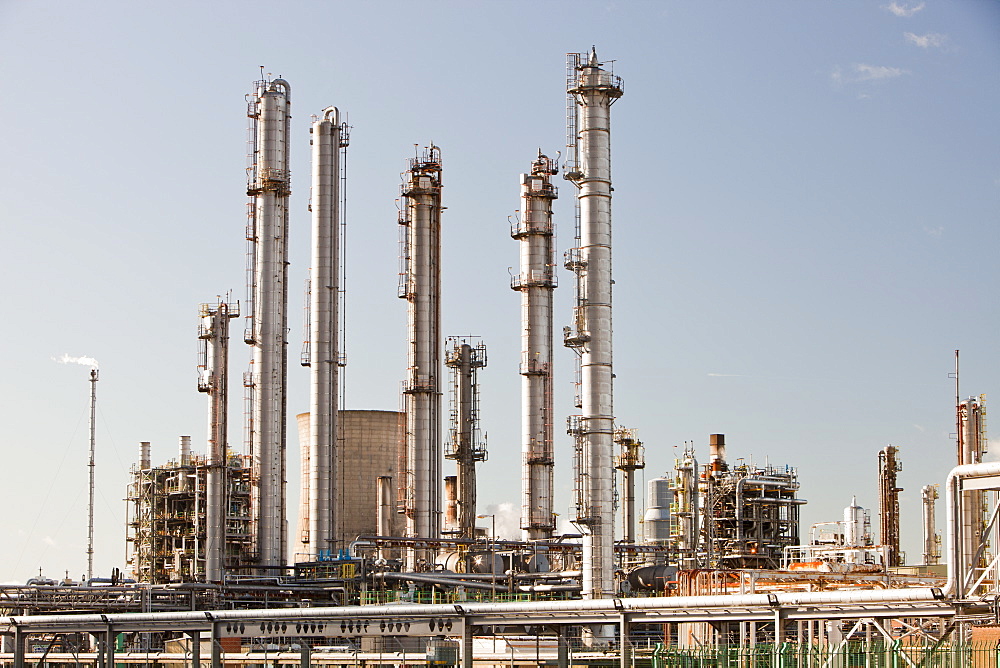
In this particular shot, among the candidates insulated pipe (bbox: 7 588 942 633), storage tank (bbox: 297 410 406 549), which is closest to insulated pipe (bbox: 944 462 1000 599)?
insulated pipe (bbox: 7 588 942 633)

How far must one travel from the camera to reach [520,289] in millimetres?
51438

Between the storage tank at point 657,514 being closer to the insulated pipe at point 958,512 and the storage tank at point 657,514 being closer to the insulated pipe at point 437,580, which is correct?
the insulated pipe at point 437,580

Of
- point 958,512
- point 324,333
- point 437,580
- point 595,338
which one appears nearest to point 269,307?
point 324,333

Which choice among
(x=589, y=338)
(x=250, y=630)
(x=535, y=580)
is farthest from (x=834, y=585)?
(x=250, y=630)

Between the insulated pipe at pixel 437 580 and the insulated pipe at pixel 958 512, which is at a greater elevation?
the insulated pipe at pixel 958 512

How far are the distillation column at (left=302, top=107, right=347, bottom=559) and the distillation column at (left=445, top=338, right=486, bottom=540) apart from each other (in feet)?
17.3

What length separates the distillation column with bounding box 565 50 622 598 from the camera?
129 feet

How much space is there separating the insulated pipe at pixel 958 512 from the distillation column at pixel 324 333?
3299 cm

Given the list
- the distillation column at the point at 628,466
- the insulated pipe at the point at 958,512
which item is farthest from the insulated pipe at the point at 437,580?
the insulated pipe at the point at 958,512

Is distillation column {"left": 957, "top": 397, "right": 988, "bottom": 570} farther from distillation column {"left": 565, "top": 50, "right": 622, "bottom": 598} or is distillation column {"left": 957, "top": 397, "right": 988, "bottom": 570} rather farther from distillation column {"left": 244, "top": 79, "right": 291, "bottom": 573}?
distillation column {"left": 244, "top": 79, "right": 291, "bottom": 573}

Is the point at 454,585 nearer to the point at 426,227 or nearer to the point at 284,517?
the point at 284,517

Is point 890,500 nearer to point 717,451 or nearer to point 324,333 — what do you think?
point 717,451

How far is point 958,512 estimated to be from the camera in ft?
66.7

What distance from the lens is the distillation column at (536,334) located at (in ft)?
165
